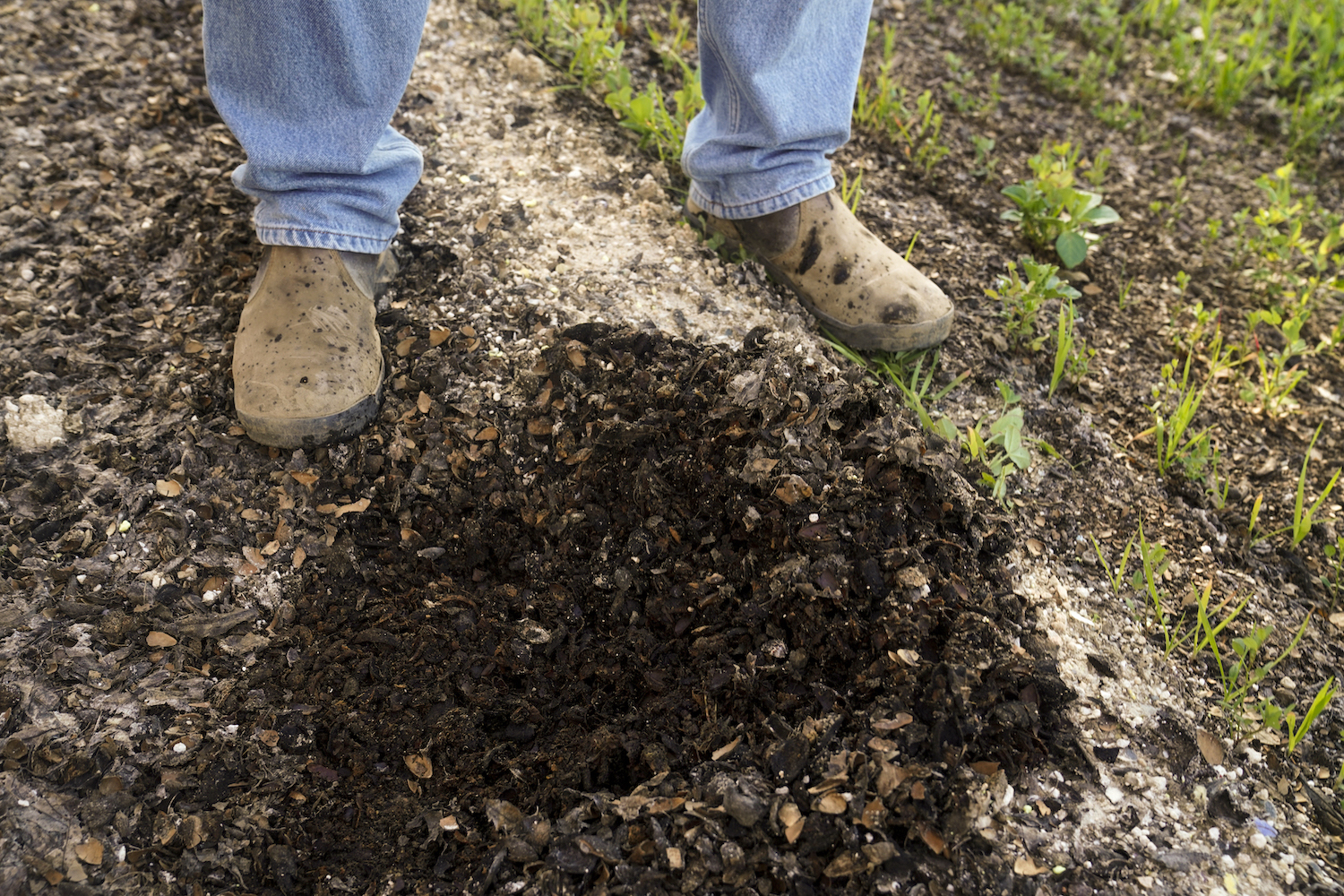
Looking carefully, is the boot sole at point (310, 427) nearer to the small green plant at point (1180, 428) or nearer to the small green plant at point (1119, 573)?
the small green plant at point (1119, 573)

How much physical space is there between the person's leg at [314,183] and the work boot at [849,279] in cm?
87

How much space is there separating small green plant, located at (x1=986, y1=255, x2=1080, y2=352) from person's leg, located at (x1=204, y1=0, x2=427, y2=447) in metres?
1.47

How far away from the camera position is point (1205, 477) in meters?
1.85

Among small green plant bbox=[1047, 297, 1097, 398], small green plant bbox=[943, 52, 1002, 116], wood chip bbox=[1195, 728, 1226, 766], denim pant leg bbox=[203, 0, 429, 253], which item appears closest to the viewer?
wood chip bbox=[1195, 728, 1226, 766]

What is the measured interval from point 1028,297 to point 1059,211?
0.37m

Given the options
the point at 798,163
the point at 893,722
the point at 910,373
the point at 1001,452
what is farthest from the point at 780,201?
the point at 893,722

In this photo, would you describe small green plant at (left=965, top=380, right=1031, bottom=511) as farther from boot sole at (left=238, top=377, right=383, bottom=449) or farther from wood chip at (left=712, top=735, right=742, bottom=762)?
boot sole at (left=238, top=377, right=383, bottom=449)

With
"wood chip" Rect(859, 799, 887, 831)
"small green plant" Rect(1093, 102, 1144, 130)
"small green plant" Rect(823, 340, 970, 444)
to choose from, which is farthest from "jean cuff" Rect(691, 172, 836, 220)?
"small green plant" Rect(1093, 102, 1144, 130)

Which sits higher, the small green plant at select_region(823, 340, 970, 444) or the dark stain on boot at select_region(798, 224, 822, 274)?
the dark stain on boot at select_region(798, 224, 822, 274)

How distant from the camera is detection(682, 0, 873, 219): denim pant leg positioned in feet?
5.47

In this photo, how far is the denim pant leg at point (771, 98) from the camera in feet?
5.47

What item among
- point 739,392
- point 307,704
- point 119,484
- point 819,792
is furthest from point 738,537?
point 119,484

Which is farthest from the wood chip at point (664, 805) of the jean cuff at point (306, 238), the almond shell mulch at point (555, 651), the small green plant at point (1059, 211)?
the small green plant at point (1059, 211)

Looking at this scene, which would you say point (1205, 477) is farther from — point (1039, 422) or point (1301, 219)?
point (1301, 219)
